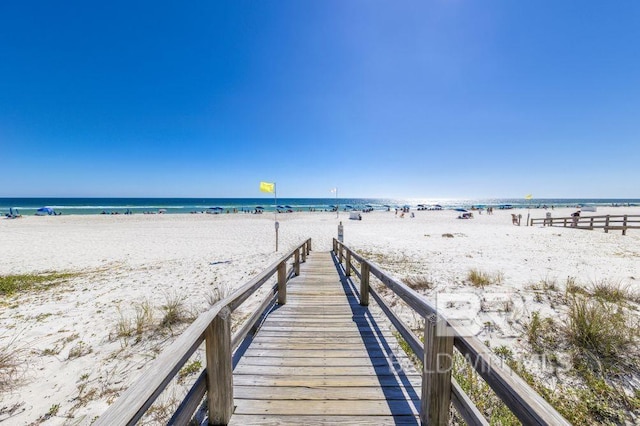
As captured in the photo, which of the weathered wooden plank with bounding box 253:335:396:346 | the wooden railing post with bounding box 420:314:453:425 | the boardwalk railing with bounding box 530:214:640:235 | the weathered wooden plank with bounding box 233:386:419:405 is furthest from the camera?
the boardwalk railing with bounding box 530:214:640:235

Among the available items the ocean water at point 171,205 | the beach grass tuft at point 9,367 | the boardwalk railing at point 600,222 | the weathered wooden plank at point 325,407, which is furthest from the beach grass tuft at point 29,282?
the boardwalk railing at point 600,222

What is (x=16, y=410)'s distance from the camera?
278 cm

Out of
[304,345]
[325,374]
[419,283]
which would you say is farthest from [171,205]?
[325,374]

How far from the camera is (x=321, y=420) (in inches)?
84.8

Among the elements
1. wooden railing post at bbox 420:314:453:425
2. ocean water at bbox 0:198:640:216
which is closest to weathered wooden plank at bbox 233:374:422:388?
wooden railing post at bbox 420:314:453:425

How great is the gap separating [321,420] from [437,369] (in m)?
1.11

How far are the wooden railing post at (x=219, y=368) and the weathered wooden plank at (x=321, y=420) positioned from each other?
0.16m

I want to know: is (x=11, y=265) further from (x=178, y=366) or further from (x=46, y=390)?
(x=178, y=366)

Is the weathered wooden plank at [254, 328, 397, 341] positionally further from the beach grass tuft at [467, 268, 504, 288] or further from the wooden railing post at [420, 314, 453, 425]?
the beach grass tuft at [467, 268, 504, 288]

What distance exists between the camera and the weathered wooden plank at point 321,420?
6.95ft

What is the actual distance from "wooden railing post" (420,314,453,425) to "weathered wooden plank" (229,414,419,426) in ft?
1.00

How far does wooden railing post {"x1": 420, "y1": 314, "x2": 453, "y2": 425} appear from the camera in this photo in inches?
71.5

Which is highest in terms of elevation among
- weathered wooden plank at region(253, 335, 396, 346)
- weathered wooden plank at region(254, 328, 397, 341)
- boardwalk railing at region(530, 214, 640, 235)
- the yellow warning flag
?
the yellow warning flag

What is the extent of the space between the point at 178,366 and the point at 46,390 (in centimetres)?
323
